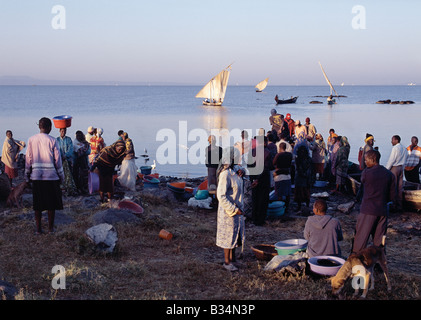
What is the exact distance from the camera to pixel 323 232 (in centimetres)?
577

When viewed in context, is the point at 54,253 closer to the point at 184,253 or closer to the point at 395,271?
the point at 184,253

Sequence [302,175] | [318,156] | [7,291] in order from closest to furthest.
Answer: [7,291] → [302,175] → [318,156]

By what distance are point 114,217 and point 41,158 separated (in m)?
2.05

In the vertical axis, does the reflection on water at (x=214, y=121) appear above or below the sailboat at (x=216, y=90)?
below

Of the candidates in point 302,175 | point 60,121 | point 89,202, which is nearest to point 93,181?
point 89,202

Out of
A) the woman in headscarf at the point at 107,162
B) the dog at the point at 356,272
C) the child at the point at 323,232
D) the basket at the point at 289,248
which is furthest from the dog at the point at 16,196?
the dog at the point at 356,272

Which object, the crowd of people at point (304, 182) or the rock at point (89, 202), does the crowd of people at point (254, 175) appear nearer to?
the crowd of people at point (304, 182)

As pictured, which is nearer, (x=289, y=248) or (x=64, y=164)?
(x=289, y=248)

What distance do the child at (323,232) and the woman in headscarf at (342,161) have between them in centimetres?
670

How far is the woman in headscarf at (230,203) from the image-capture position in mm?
5910

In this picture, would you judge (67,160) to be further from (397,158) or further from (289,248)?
(397,158)

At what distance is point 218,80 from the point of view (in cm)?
7488

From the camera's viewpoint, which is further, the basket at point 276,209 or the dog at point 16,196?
the basket at point 276,209
